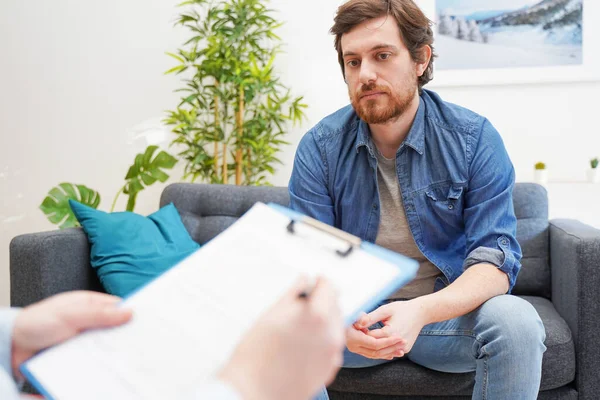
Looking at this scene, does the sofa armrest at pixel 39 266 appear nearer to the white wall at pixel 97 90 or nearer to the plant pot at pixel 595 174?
the white wall at pixel 97 90

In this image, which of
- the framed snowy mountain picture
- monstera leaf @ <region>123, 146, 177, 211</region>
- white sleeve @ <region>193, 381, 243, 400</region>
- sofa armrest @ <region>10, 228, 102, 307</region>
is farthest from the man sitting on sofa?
the framed snowy mountain picture

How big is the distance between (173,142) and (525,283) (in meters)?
1.83

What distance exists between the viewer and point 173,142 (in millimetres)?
2893

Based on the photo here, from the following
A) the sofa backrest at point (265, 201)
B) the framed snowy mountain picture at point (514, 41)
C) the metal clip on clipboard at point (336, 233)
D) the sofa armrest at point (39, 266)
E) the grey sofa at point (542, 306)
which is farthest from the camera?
the framed snowy mountain picture at point (514, 41)

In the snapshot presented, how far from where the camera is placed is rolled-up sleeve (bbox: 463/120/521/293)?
1.29 meters

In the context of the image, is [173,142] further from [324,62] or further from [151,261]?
[151,261]

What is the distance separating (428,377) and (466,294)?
0.42m

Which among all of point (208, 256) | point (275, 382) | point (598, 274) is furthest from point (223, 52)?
point (275, 382)

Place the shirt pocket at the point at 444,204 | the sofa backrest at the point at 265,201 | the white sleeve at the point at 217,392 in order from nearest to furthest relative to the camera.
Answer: the white sleeve at the point at 217,392, the shirt pocket at the point at 444,204, the sofa backrest at the point at 265,201

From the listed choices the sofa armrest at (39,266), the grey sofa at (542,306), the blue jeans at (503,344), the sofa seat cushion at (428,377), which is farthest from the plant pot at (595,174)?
the sofa armrest at (39,266)

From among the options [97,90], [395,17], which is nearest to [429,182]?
[395,17]

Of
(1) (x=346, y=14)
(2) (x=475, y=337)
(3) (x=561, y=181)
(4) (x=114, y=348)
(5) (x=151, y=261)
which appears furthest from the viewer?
(3) (x=561, y=181)

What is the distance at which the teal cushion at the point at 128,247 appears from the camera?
1.83 metres

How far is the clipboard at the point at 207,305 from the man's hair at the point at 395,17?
947mm
